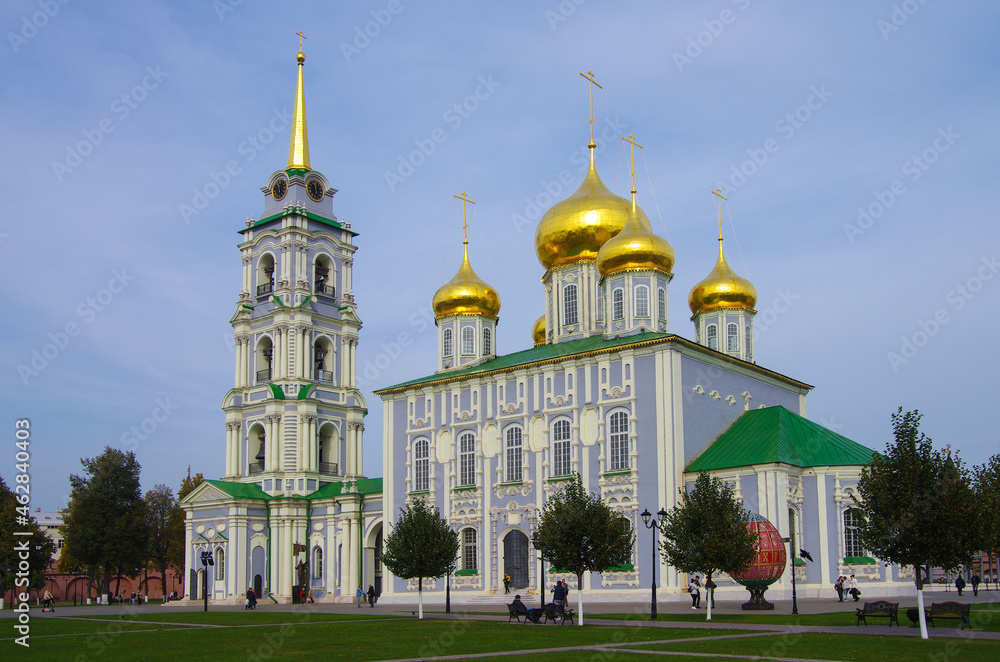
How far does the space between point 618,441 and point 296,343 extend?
2312 cm

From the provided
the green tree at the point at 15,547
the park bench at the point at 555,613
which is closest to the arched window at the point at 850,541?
the park bench at the point at 555,613

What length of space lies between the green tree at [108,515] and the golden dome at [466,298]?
26.1 meters

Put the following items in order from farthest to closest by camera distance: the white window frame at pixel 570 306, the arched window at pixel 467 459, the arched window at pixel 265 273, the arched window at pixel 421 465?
the arched window at pixel 265 273 → the white window frame at pixel 570 306 → the arched window at pixel 421 465 → the arched window at pixel 467 459

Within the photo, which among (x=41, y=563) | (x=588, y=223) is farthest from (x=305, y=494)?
(x=588, y=223)

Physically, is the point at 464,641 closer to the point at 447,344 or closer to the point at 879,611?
the point at 879,611

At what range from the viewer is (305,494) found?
5466 centimetres

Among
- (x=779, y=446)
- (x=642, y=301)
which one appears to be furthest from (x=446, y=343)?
(x=779, y=446)

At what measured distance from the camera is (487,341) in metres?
49.9

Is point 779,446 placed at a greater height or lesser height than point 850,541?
greater

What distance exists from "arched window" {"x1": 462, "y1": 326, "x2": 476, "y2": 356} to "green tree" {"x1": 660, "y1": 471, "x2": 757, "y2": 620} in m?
20.4

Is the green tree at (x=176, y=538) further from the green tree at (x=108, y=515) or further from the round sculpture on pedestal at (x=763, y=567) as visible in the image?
the round sculpture on pedestal at (x=763, y=567)

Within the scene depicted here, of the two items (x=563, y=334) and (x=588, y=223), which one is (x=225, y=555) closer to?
(x=563, y=334)

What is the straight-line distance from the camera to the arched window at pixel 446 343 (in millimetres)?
49531

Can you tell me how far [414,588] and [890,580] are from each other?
20.7 metres
